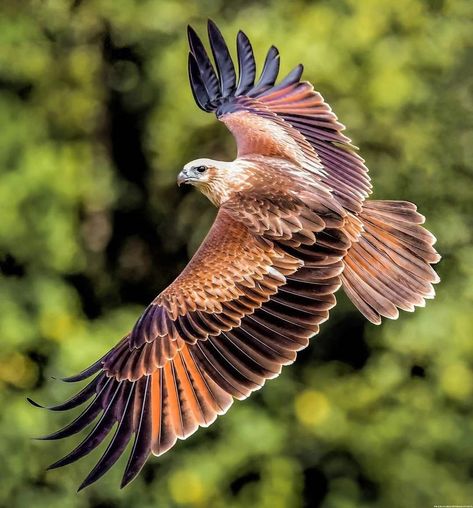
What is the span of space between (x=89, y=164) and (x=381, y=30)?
2.84 metres

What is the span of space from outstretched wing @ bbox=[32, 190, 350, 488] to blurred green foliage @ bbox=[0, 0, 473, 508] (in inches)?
199

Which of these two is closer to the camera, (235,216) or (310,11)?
(235,216)

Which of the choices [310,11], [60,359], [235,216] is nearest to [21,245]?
[60,359]

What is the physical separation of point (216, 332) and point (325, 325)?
19.2 feet

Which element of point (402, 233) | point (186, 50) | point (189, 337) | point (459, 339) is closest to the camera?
point (189, 337)

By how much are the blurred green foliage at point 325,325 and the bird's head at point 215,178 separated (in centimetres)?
451

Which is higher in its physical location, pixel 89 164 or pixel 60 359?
pixel 89 164

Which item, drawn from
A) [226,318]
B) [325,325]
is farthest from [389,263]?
[325,325]

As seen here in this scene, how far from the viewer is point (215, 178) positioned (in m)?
7.03

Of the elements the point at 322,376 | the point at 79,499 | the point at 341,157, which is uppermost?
the point at 341,157

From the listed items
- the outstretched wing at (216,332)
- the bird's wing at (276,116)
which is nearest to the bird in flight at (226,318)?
the outstretched wing at (216,332)

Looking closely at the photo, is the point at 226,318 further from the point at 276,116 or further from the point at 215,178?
the point at 276,116

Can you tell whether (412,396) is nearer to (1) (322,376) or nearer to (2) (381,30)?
(1) (322,376)

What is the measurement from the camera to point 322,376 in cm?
1260
